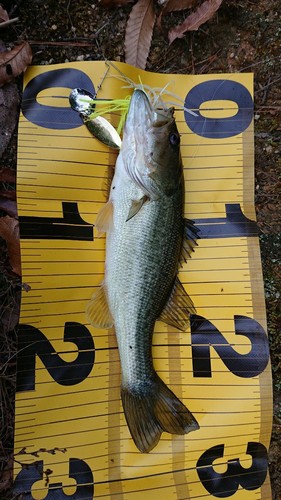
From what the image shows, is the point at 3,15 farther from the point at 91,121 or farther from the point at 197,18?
the point at 197,18

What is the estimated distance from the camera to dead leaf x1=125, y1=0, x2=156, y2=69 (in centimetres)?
265

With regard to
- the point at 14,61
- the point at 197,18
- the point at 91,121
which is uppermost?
the point at 197,18

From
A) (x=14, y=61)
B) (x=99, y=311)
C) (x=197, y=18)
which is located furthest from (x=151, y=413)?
(x=197, y=18)

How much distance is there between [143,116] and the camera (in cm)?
232

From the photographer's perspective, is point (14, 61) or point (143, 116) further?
point (14, 61)

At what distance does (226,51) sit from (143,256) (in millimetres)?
1351

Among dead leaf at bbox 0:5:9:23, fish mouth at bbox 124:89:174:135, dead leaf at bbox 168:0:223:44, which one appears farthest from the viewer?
dead leaf at bbox 168:0:223:44

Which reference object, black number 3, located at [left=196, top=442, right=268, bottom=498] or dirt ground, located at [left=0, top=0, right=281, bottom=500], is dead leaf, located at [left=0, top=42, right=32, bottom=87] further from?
black number 3, located at [left=196, top=442, right=268, bottom=498]

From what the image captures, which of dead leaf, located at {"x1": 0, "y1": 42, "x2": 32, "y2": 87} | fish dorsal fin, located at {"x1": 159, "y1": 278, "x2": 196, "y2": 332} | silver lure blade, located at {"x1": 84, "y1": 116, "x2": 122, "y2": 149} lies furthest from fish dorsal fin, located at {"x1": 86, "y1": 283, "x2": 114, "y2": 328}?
dead leaf, located at {"x1": 0, "y1": 42, "x2": 32, "y2": 87}

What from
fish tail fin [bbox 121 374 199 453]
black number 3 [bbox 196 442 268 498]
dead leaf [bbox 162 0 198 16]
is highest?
dead leaf [bbox 162 0 198 16]

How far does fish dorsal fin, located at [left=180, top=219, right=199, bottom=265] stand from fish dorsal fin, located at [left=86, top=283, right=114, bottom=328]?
48 centimetres

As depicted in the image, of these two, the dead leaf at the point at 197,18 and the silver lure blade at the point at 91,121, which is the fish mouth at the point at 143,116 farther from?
the dead leaf at the point at 197,18

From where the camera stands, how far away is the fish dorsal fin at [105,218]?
2428mm

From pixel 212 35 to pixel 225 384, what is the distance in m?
1.99
